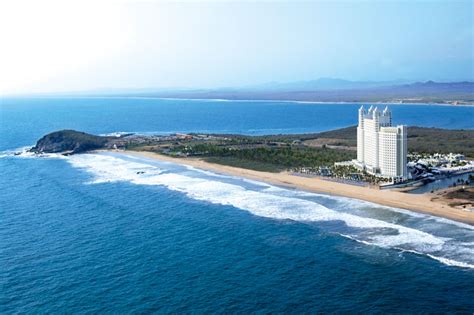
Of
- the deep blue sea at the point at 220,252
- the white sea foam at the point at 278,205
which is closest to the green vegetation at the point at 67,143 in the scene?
the white sea foam at the point at 278,205

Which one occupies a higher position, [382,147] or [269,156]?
[382,147]

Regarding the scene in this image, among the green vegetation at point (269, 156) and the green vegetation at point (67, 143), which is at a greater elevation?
the green vegetation at point (67, 143)

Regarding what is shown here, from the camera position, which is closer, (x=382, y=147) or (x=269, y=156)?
(x=382, y=147)

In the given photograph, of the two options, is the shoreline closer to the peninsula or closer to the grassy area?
the peninsula

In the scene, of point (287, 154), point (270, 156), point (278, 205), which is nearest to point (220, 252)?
point (278, 205)

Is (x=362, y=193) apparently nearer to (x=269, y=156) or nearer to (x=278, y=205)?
(x=278, y=205)

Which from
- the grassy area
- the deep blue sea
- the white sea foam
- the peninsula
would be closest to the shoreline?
the peninsula

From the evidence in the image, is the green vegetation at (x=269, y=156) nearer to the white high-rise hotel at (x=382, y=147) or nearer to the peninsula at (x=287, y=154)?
the peninsula at (x=287, y=154)

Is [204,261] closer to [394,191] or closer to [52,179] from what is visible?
[394,191]

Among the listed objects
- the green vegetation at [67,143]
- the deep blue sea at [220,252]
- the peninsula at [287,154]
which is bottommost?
the deep blue sea at [220,252]
